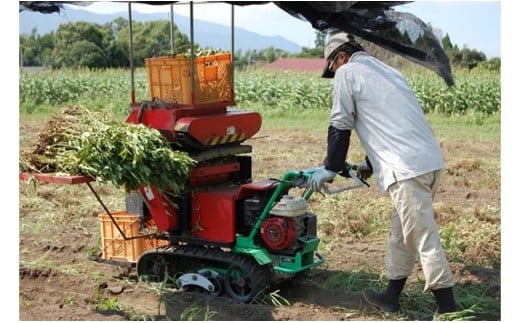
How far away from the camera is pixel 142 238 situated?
6113mm

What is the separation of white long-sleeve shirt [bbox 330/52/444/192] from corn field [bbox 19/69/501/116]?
44.1ft

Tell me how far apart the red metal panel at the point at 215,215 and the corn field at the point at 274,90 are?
43.7 ft

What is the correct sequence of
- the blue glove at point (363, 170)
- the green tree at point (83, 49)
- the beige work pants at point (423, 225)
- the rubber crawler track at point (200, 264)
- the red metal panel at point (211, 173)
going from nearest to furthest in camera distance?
the beige work pants at point (423, 225) < the rubber crawler track at point (200, 264) < the blue glove at point (363, 170) < the red metal panel at point (211, 173) < the green tree at point (83, 49)

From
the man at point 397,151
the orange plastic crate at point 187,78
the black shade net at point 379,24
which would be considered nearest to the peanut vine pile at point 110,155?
the orange plastic crate at point 187,78

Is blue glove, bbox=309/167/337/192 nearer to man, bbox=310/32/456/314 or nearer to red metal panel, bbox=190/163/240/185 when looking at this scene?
man, bbox=310/32/456/314

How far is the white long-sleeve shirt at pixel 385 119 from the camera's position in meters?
4.93

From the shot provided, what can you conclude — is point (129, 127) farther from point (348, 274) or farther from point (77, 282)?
A: point (348, 274)

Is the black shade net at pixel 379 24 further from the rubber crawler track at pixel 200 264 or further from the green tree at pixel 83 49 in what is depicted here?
the green tree at pixel 83 49

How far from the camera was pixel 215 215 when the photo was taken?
5.62m

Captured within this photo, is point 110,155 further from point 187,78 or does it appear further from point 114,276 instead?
point 114,276

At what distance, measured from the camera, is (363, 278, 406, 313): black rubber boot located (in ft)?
17.1

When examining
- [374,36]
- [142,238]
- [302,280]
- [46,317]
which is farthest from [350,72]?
A: [46,317]

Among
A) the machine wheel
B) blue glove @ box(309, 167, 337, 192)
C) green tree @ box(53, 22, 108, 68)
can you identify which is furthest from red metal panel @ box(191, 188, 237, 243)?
green tree @ box(53, 22, 108, 68)

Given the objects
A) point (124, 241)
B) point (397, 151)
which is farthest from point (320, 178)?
point (124, 241)
